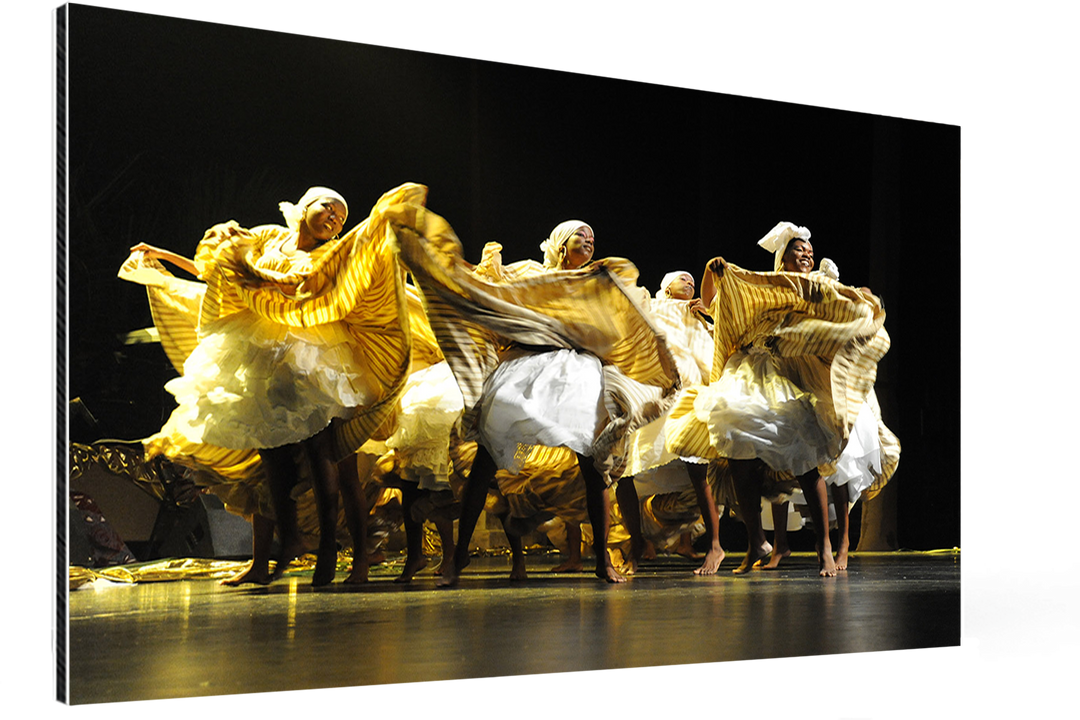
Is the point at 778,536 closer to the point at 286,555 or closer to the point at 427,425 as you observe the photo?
the point at 427,425

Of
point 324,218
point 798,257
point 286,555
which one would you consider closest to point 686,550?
point 798,257

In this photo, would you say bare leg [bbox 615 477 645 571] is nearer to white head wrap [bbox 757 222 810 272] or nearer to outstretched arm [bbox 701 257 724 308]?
outstretched arm [bbox 701 257 724 308]

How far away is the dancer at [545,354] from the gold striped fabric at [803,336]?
34 centimetres

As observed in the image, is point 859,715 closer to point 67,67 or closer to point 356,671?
point 356,671

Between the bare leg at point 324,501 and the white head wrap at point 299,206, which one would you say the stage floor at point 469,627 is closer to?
the bare leg at point 324,501

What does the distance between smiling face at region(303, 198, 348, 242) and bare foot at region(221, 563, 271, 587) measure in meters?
1.21

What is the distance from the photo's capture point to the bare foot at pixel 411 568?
4816mm

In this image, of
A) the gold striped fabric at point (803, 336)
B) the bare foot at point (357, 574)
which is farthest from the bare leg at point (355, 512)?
the gold striped fabric at point (803, 336)

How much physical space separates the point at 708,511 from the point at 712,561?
0.21 metres

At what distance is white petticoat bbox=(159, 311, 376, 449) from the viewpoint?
14.8 feet

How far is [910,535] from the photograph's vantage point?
597 centimetres

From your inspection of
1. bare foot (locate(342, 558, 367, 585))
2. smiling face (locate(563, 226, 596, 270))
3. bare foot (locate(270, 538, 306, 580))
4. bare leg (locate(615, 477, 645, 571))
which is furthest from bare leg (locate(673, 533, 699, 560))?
bare foot (locate(270, 538, 306, 580))

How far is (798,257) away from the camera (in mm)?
5680

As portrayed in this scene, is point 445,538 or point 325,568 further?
point 445,538
